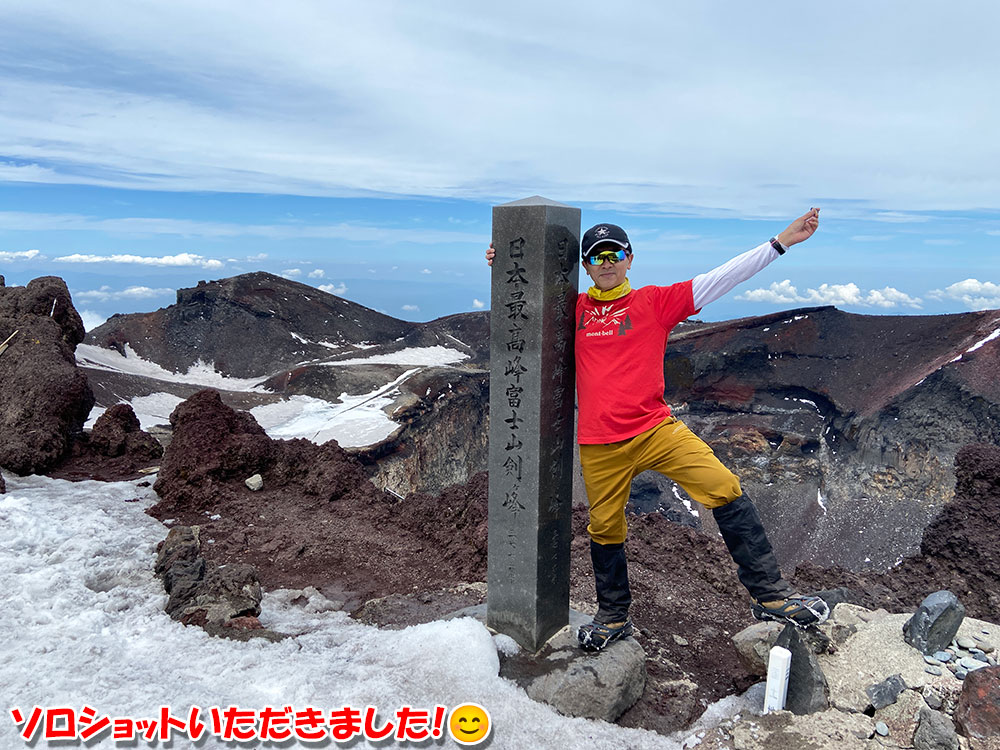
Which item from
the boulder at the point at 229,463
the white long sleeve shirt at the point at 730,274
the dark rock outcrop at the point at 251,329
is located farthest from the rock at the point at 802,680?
the dark rock outcrop at the point at 251,329

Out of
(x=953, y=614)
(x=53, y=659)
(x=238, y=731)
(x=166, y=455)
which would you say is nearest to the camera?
(x=238, y=731)

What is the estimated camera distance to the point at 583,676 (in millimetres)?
4277

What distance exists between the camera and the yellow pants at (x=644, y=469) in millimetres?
4238

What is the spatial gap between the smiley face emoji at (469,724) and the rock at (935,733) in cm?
236

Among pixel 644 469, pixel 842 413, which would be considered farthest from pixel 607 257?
pixel 842 413

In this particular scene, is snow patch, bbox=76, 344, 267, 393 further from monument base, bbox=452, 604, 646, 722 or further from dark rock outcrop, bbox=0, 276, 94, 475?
monument base, bbox=452, 604, 646, 722

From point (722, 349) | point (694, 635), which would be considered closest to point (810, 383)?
point (722, 349)

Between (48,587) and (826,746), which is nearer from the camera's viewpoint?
(826,746)

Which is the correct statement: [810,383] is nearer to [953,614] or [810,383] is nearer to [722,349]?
[722,349]

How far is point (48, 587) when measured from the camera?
17.1ft

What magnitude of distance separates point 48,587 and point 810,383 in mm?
19093

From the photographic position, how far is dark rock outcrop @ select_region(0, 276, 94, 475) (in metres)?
8.68

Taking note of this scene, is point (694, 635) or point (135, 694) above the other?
point (135, 694)

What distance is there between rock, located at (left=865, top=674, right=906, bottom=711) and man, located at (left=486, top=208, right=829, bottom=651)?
0.49 metres
